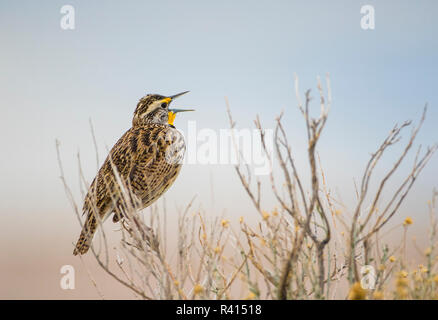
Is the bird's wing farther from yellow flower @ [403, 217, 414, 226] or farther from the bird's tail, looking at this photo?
yellow flower @ [403, 217, 414, 226]

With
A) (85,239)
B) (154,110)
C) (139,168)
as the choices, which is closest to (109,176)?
(139,168)

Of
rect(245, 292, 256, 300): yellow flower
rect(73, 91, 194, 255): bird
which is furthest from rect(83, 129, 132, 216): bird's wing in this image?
rect(245, 292, 256, 300): yellow flower

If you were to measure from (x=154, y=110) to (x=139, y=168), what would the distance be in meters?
1.23

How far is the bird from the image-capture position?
4.33m

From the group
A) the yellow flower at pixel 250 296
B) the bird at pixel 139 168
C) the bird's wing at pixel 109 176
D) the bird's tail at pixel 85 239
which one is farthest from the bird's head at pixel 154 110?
the yellow flower at pixel 250 296

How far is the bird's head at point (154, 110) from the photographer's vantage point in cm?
557

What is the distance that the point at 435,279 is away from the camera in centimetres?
263
